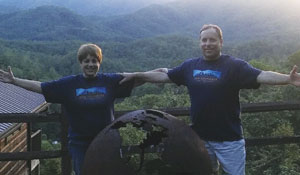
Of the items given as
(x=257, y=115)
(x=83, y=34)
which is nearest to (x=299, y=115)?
(x=257, y=115)

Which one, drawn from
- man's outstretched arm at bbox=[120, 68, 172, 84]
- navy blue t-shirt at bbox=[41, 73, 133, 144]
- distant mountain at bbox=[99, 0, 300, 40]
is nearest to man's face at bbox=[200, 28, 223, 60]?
man's outstretched arm at bbox=[120, 68, 172, 84]

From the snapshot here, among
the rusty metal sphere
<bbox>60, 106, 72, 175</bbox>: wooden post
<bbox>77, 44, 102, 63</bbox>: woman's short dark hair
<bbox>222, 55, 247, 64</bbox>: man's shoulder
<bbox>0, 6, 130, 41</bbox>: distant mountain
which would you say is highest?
<bbox>0, 6, 130, 41</bbox>: distant mountain

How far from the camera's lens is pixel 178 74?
3.56 m

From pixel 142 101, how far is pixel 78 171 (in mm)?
28392

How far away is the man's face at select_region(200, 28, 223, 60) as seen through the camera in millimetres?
3326

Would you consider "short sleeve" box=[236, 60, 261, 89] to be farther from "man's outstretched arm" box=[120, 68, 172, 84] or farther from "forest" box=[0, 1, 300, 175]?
"forest" box=[0, 1, 300, 175]

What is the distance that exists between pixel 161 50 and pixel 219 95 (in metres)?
86.5

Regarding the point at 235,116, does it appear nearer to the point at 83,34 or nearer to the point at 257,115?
the point at 257,115

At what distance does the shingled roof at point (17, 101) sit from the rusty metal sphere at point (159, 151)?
7627 millimetres

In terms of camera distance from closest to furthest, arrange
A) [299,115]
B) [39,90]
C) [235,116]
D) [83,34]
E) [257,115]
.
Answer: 1. [235,116]
2. [39,90]
3. [257,115]
4. [299,115]
5. [83,34]

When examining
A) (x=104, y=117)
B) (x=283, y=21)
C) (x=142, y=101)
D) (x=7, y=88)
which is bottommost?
(x=142, y=101)

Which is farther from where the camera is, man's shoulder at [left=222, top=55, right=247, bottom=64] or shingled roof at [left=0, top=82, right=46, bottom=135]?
shingled roof at [left=0, top=82, right=46, bottom=135]

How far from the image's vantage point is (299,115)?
67.3ft

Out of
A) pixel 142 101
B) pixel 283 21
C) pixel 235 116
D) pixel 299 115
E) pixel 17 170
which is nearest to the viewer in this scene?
pixel 235 116
